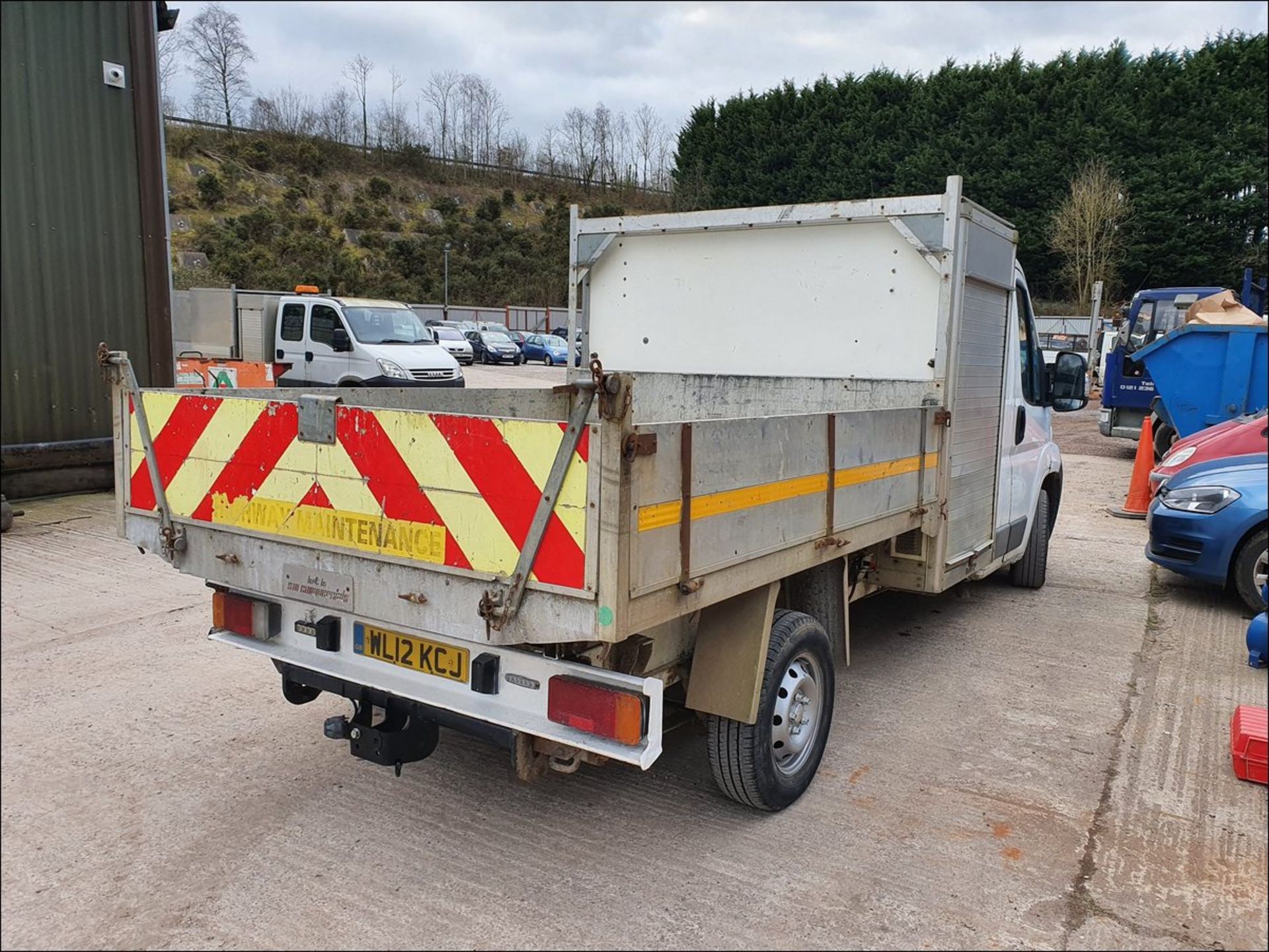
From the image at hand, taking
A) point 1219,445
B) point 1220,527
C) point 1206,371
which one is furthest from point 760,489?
point 1206,371

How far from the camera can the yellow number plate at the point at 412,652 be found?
3.07 metres

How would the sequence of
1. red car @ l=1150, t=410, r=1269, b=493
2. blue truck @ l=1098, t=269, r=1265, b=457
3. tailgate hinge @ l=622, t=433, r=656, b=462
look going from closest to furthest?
tailgate hinge @ l=622, t=433, r=656, b=462 → red car @ l=1150, t=410, r=1269, b=493 → blue truck @ l=1098, t=269, r=1265, b=457

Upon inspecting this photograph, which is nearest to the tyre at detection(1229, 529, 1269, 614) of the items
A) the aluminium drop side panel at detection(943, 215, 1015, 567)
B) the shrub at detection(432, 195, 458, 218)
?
the aluminium drop side panel at detection(943, 215, 1015, 567)

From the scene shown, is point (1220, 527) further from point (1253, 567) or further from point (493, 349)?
point (493, 349)

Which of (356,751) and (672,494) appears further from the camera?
(356,751)

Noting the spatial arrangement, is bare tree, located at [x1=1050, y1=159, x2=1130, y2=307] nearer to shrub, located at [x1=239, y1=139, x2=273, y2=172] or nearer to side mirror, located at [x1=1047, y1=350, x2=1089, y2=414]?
side mirror, located at [x1=1047, y1=350, x2=1089, y2=414]

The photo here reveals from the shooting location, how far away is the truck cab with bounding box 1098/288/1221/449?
638 inches

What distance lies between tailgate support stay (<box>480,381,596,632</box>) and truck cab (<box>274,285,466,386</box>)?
14.5 metres

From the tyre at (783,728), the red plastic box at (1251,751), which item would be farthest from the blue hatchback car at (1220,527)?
the tyre at (783,728)

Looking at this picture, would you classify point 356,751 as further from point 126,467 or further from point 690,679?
point 126,467

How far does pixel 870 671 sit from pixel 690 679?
239 centimetres

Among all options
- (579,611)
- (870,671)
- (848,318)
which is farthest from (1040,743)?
(579,611)

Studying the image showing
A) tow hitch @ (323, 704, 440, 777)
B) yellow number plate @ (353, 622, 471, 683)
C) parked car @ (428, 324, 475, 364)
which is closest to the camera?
yellow number plate @ (353, 622, 471, 683)

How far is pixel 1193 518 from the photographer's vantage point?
687 centimetres
